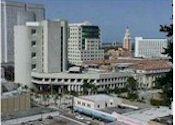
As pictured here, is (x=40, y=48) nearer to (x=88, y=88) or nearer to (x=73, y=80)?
(x=73, y=80)

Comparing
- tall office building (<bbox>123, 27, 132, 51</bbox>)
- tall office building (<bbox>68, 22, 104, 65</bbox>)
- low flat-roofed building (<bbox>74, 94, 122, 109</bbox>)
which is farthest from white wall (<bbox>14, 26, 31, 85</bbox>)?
tall office building (<bbox>123, 27, 132, 51</bbox>)

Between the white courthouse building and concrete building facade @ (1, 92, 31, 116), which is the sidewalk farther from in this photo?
the white courthouse building

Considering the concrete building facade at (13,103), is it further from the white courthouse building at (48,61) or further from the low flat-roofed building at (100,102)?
the white courthouse building at (48,61)

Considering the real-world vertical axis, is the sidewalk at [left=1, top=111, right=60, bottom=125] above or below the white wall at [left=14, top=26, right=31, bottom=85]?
below

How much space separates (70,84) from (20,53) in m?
2.10

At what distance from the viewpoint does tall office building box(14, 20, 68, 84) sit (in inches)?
523

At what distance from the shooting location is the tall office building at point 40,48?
523 inches

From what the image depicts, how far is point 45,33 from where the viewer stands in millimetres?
13219

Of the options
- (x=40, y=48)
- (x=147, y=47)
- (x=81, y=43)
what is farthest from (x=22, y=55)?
(x=147, y=47)

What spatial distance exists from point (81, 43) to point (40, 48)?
22.2 feet

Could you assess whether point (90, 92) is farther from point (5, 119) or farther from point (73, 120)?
point (5, 119)

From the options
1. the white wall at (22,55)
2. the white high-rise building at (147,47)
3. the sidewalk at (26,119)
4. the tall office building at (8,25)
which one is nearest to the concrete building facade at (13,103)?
the sidewalk at (26,119)

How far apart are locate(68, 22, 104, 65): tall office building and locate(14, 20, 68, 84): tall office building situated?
20.5 feet

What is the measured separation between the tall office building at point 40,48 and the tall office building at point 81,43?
6248mm
